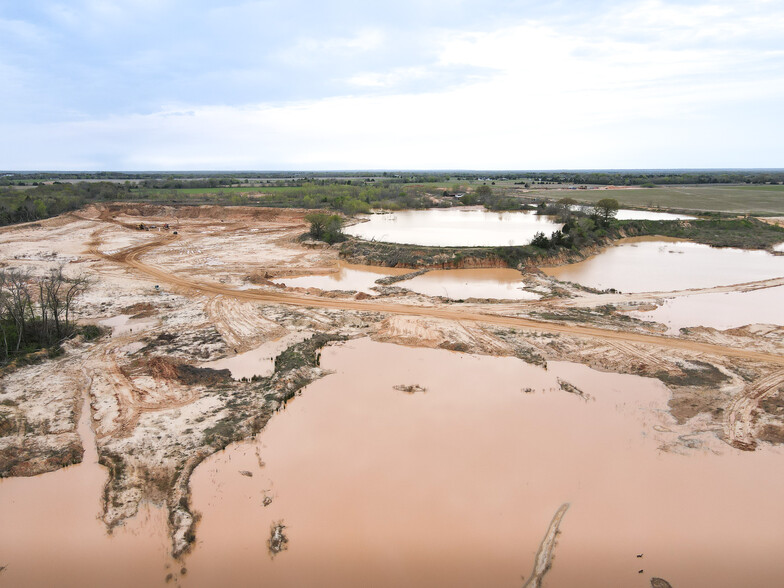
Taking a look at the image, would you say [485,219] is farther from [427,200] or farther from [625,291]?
[625,291]

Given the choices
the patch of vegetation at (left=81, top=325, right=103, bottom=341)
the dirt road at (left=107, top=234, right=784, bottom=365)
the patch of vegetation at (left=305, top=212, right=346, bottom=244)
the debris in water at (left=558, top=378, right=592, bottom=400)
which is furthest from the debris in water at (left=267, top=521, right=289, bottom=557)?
the patch of vegetation at (left=305, top=212, right=346, bottom=244)

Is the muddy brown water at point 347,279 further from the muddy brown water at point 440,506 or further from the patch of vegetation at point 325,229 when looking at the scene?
the muddy brown water at point 440,506

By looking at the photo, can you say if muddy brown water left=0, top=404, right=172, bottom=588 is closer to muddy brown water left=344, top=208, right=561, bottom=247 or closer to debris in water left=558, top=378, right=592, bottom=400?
debris in water left=558, top=378, right=592, bottom=400

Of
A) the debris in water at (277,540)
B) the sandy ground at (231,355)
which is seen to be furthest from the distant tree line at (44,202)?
the debris in water at (277,540)

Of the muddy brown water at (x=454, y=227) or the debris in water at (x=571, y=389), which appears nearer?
the debris in water at (x=571, y=389)

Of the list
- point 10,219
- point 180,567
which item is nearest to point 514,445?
point 180,567
